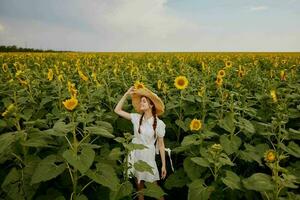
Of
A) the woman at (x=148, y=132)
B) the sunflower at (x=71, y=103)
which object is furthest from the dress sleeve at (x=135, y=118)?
the sunflower at (x=71, y=103)

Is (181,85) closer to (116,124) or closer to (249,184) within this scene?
(116,124)

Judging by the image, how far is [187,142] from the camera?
3650 millimetres

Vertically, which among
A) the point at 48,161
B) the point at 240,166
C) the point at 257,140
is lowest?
the point at 240,166

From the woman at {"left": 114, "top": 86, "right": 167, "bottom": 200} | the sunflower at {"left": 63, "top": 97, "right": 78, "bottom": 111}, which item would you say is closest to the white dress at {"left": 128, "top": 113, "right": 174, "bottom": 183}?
the woman at {"left": 114, "top": 86, "right": 167, "bottom": 200}

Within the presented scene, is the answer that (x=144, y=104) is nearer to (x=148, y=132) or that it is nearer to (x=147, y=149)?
(x=148, y=132)

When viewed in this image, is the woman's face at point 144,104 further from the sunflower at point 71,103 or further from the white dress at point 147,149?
the sunflower at point 71,103

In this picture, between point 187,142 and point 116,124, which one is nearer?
point 187,142

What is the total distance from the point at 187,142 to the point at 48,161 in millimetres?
1219

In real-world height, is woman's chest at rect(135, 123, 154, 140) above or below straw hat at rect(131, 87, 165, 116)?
below

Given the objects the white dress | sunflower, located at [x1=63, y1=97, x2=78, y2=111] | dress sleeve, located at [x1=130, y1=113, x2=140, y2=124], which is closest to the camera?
sunflower, located at [x1=63, y1=97, x2=78, y2=111]

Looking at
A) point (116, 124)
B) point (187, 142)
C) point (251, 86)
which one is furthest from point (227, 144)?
point (251, 86)

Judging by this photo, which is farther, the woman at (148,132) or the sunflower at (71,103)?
the woman at (148,132)

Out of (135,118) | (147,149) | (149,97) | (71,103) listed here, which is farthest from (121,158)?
(71,103)

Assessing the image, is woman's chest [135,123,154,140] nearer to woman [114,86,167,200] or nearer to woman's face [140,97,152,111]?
woman [114,86,167,200]
